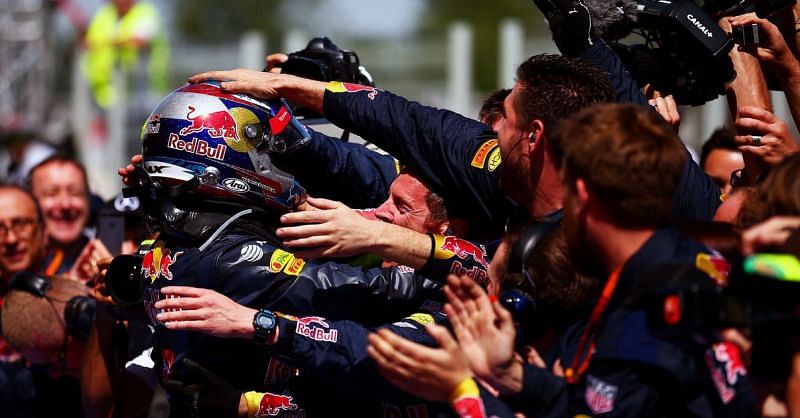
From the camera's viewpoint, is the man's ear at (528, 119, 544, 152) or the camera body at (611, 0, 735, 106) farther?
the camera body at (611, 0, 735, 106)

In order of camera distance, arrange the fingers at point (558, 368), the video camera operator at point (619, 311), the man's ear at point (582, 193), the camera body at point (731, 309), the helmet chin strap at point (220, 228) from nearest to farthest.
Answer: the camera body at point (731, 309)
the video camera operator at point (619, 311)
the man's ear at point (582, 193)
the fingers at point (558, 368)
the helmet chin strap at point (220, 228)

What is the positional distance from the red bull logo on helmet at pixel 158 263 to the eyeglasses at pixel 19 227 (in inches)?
90.8

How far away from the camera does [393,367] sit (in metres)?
2.96

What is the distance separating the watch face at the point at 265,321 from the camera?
362 cm

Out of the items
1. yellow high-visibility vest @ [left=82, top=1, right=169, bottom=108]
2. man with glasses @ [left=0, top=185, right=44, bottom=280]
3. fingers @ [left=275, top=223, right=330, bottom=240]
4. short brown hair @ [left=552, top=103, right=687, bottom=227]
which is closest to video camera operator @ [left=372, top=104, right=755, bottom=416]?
short brown hair @ [left=552, top=103, right=687, bottom=227]

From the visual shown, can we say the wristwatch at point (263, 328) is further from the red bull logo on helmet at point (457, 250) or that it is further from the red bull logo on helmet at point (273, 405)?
the red bull logo on helmet at point (457, 250)

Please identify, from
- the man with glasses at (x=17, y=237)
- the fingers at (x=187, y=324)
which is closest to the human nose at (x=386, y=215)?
the fingers at (x=187, y=324)

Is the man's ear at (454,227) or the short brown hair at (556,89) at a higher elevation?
the short brown hair at (556,89)

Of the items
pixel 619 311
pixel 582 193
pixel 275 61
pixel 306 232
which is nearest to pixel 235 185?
pixel 306 232

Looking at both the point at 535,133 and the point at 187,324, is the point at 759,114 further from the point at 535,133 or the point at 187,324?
the point at 187,324

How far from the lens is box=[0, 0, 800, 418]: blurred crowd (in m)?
2.82

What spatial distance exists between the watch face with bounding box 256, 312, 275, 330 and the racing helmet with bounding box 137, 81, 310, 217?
1.63 ft

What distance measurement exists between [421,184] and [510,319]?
1.20 meters

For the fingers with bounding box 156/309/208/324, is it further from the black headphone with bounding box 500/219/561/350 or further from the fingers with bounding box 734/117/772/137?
the fingers with bounding box 734/117/772/137
